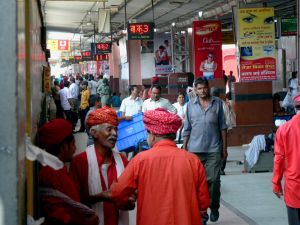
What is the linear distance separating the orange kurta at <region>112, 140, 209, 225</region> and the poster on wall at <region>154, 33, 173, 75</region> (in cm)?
2725

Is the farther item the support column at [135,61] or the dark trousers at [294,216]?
the support column at [135,61]

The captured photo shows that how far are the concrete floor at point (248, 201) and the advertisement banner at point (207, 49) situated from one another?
8.82 meters

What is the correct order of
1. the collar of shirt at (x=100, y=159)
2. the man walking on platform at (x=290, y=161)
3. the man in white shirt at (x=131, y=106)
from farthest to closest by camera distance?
the man in white shirt at (x=131, y=106) < the man walking on platform at (x=290, y=161) < the collar of shirt at (x=100, y=159)

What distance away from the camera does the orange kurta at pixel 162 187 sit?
354 cm

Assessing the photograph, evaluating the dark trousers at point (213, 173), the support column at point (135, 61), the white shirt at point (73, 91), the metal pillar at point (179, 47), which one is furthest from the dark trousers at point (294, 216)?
the support column at point (135, 61)

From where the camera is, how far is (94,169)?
3.73 m

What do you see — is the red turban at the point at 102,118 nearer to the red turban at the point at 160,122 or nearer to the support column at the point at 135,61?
the red turban at the point at 160,122

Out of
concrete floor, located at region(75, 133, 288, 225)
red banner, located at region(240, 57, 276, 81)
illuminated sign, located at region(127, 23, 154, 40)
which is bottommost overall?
concrete floor, located at region(75, 133, 288, 225)

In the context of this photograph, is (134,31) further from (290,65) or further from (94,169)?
(94,169)

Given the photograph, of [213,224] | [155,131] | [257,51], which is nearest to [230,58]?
[257,51]

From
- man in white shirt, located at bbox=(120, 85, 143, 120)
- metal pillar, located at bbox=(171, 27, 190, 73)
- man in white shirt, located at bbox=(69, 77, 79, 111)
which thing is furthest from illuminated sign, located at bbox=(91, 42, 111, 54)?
man in white shirt, located at bbox=(120, 85, 143, 120)

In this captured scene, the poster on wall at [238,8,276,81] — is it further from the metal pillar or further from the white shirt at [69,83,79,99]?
the metal pillar

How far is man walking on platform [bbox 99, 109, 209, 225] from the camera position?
3.54 metres

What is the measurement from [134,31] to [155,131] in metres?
20.6
